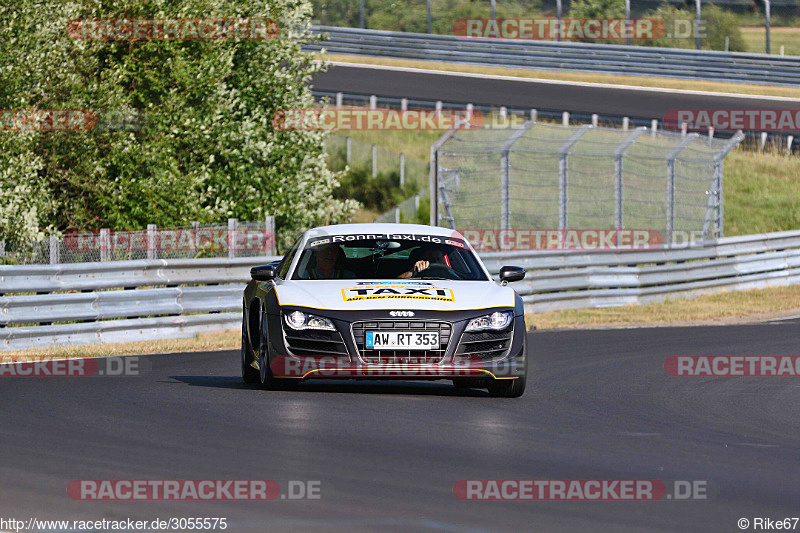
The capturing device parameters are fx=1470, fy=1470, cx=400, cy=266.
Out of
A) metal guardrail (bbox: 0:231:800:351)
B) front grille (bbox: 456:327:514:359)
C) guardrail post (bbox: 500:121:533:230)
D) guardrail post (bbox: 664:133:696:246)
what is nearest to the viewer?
front grille (bbox: 456:327:514:359)

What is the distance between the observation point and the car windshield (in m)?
11.5

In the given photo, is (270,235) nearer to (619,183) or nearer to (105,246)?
(105,246)

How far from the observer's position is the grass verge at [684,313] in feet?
70.2

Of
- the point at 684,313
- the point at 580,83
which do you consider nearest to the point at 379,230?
the point at 684,313

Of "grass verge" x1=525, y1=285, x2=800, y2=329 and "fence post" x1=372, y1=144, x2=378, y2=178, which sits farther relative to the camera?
"fence post" x1=372, y1=144, x2=378, y2=178

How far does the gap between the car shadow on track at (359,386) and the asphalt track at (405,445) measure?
0.09 ft

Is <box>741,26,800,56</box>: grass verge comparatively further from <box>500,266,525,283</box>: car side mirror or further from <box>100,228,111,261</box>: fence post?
<box>500,266,525,283</box>: car side mirror

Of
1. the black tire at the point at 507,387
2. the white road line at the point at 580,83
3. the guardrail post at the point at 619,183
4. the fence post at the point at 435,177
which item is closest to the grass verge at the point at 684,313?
the guardrail post at the point at 619,183

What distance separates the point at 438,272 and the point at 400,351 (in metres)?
1.19

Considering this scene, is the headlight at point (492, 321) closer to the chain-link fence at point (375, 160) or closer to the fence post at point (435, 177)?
the fence post at point (435, 177)

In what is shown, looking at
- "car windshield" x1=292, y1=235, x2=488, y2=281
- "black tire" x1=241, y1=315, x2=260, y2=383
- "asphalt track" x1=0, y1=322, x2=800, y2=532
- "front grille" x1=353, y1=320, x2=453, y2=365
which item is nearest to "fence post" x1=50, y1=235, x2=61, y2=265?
"asphalt track" x1=0, y1=322, x2=800, y2=532

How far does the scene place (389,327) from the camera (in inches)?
416

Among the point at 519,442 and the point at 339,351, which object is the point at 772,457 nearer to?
the point at 519,442

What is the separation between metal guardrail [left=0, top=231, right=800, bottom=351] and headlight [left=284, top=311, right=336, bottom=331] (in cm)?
534
